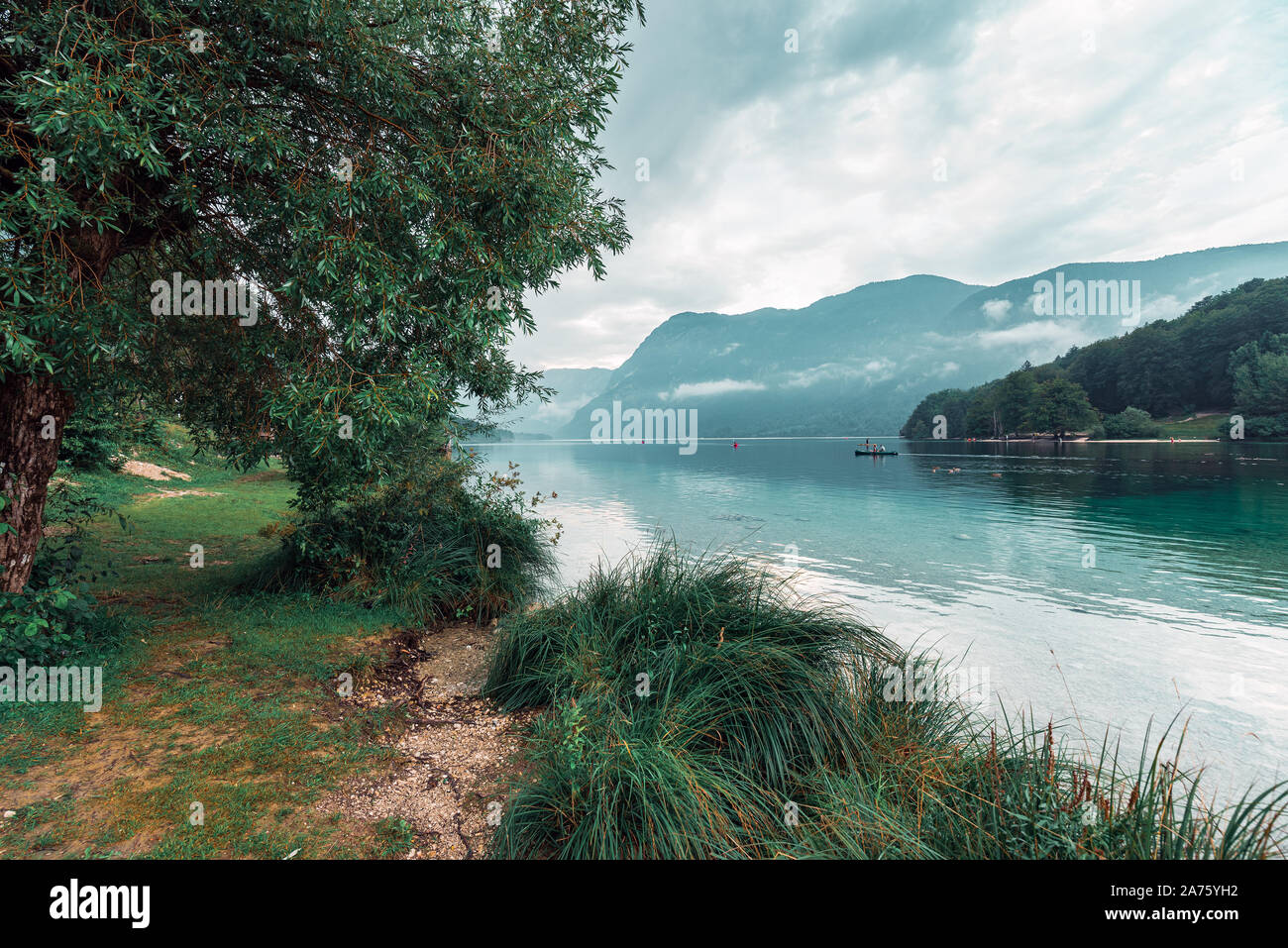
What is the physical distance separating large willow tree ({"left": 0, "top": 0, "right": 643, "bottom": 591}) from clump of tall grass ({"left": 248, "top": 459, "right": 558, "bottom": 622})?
2683mm

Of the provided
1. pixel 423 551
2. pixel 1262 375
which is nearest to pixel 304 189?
pixel 423 551

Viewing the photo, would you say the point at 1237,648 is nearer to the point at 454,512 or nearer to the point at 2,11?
the point at 454,512

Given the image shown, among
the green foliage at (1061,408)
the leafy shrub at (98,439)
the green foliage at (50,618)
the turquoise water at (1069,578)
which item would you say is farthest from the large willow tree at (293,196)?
the green foliage at (1061,408)

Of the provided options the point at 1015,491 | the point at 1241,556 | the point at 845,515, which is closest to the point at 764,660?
the point at 1241,556

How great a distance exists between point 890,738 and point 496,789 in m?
3.67

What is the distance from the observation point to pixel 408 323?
6.65m

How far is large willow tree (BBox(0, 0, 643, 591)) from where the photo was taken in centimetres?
445

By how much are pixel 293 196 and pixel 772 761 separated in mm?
6968

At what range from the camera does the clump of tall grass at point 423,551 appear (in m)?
9.33

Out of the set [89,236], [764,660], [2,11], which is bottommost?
[764,660]

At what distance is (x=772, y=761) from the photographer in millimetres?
4609

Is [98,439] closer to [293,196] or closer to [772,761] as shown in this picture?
[293,196]

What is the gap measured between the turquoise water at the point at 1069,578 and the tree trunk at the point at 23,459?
8.59 meters

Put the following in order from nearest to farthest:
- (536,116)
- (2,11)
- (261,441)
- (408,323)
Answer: (2,11) → (536,116) → (408,323) → (261,441)
